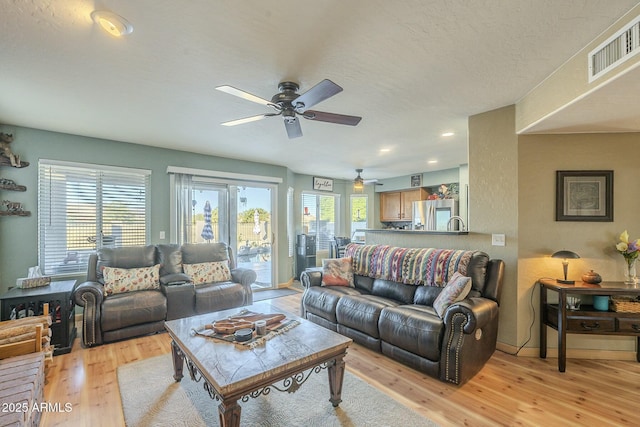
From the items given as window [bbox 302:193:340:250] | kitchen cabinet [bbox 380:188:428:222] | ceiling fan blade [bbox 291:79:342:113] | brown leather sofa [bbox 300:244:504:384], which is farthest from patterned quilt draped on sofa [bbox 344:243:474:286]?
kitchen cabinet [bbox 380:188:428:222]

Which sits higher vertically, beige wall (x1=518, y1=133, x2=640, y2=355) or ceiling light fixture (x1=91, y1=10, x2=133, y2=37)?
ceiling light fixture (x1=91, y1=10, x2=133, y2=37)

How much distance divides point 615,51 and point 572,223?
1.75 m

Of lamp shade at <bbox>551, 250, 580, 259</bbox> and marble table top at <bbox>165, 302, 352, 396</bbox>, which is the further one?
lamp shade at <bbox>551, 250, 580, 259</bbox>

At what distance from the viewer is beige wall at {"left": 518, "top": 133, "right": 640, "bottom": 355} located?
280cm

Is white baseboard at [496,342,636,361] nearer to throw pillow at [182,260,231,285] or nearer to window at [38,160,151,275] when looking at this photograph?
throw pillow at [182,260,231,285]

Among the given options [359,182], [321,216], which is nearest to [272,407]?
[359,182]

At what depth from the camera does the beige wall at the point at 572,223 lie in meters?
2.80

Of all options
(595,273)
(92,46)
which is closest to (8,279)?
(92,46)

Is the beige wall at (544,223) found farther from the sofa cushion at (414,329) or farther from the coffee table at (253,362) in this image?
the coffee table at (253,362)

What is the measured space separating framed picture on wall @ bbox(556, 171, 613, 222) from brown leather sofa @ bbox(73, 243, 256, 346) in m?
3.93

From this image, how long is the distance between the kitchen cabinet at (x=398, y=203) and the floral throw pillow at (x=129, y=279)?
221 inches

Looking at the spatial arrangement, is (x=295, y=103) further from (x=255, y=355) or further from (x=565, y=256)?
(x=565, y=256)

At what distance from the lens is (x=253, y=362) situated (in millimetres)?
1730

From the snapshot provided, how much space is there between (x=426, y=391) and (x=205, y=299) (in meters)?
2.80
